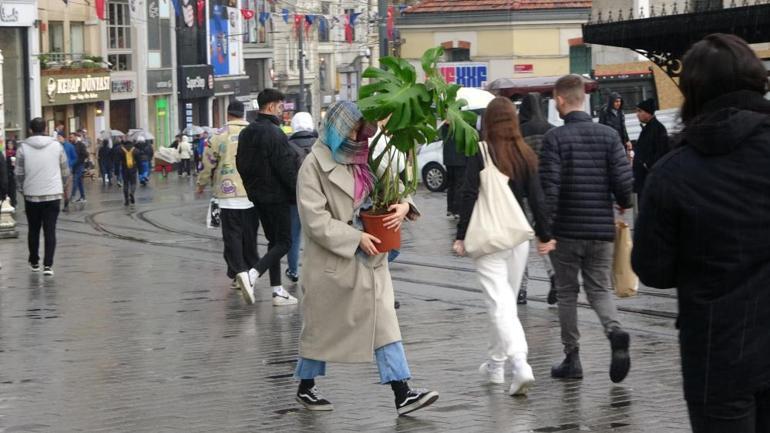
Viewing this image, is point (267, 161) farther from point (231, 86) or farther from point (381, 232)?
point (231, 86)

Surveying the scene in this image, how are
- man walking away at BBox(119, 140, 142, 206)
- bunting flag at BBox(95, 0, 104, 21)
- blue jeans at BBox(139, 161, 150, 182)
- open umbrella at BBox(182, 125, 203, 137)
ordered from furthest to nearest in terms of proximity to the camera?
1. open umbrella at BBox(182, 125, 203, 137)
2. bunting flag at BBox(95, 0, 104, 21)
3. blue jeans at BBox(139, 161, 150, 182)
4. man walking away at BBox(119, 140, 142, 206)

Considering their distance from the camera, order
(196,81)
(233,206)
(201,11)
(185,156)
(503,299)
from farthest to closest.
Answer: (196,81) < (201,11) < (185,156) < (233,206) < (503,299)

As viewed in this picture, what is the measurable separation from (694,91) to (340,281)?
12.1ft

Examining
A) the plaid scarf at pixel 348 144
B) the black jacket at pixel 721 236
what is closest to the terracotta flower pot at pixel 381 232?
the plaid scarf at pixel 348 144

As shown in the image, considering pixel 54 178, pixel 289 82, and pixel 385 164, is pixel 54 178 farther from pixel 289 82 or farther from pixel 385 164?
pixel 289 82

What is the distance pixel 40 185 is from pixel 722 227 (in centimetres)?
1233

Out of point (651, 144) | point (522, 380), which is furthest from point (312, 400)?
point (651, 144)

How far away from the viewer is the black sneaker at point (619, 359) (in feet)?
27.0

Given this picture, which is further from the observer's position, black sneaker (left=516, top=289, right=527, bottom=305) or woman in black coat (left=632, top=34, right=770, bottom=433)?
black sneaker (left=516, top=289, right=527, bottom=305)

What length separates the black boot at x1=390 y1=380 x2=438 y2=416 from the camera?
24.8 feet

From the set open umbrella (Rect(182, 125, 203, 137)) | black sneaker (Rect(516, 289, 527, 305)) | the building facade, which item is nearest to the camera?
black sneaker (Rect(516, 289, 527, 305))

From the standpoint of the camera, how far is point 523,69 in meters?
45.7

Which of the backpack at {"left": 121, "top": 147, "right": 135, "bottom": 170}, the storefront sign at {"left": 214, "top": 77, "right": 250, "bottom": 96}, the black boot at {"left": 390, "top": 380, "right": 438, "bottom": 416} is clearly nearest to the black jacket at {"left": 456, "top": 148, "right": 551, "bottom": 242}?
the black boot at {"left": 390, "top": 380, "right": 438, "bottom": 416}

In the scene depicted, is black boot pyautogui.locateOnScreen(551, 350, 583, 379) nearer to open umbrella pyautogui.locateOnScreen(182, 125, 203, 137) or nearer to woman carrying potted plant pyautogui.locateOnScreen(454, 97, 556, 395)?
woman carrying potted plant pyautogui.locateOnScreen(454, 97, 556, 395)
